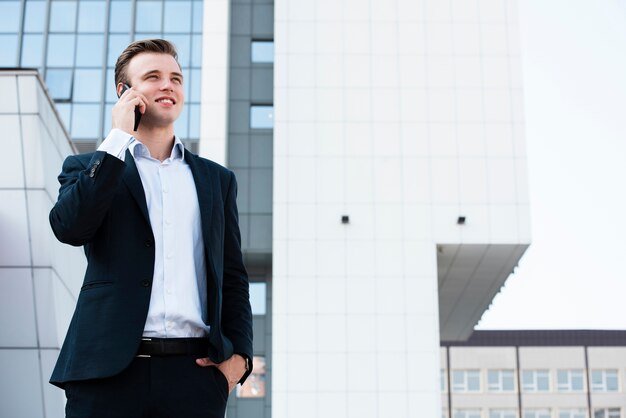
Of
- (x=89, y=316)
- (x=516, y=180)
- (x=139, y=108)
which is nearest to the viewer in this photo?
(x=89, y=316)

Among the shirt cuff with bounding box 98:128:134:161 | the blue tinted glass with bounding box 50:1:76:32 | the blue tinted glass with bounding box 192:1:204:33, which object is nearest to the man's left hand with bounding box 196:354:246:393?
the shirt cuff with bounding box 98:128:134:161

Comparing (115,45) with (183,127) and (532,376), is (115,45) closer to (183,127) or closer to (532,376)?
(183,127)

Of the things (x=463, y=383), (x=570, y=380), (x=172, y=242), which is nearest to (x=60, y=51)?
(x=172, y=242)

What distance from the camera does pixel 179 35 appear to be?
102 ft

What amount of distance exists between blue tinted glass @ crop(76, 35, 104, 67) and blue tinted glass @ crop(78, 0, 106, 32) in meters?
0.31

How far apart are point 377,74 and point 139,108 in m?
27.3

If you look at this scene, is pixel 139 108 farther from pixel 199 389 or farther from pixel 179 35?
pixel 179 35

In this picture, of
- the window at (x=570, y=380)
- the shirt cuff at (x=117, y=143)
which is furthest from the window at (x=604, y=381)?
the shirt cuff at (x=117, y=143)

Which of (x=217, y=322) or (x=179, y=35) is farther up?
(x=179, y=35)

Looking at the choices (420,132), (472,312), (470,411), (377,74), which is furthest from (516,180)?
(470,411)

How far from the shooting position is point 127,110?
10.7 ft

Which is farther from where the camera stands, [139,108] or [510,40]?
[510,40]

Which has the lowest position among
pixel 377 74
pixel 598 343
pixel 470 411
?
pixel 470 411

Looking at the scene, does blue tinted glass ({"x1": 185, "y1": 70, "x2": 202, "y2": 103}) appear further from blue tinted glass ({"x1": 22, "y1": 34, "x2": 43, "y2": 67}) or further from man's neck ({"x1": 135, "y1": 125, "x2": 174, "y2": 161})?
man's neck ({"x1": 135, "y1": 125, "x2": 174, "y2": 161})
